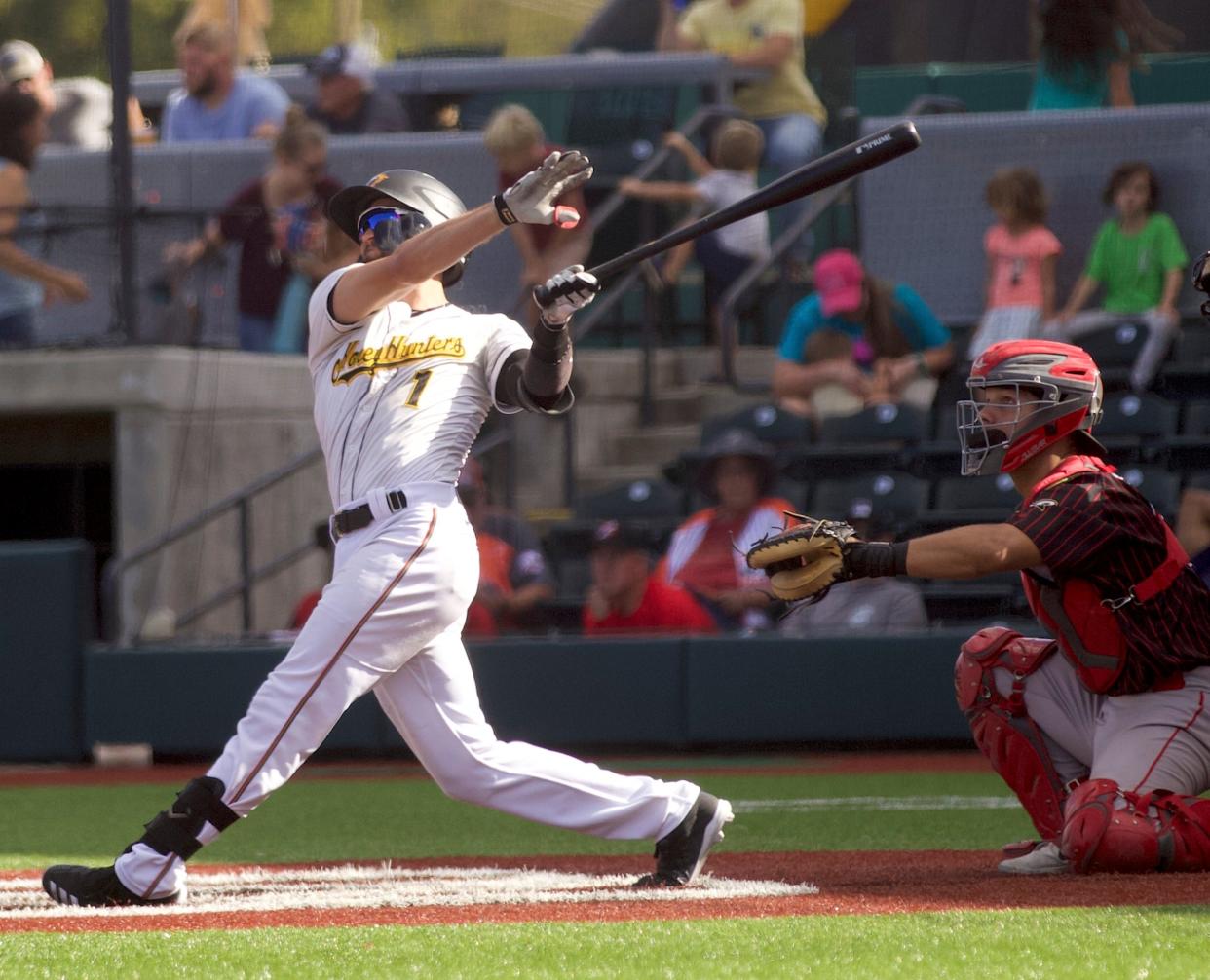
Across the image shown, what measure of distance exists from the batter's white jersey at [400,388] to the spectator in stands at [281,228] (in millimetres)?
6647

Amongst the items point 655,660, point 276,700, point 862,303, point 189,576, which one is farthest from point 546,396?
point 189,576

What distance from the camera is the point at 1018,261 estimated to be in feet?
35.9

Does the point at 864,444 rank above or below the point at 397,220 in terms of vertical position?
below

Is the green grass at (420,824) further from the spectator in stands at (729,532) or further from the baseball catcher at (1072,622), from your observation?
the spectator in stands at (729,532)

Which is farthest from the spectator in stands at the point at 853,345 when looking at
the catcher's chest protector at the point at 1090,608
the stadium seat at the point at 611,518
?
the catcher's chest protector at the point at 1090,608

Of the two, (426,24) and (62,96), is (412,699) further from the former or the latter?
(426,24)

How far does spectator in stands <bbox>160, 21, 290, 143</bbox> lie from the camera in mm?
12617

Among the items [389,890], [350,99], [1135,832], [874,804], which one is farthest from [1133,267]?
[389,890]

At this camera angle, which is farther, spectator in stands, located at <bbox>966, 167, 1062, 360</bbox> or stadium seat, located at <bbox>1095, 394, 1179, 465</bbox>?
spectator in stands, located at <bbox>966, 167, 1062, 360</bbox>

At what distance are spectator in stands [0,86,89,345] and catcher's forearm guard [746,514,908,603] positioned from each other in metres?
7.90

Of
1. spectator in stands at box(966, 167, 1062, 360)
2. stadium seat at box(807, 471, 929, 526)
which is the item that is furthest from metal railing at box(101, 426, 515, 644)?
spectator in stands at box(966, 167, 1062, 360)

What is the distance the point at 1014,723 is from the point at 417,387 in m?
1.78

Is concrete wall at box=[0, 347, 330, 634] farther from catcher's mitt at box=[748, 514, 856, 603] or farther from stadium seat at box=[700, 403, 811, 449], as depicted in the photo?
catcher's mitt at box=[748, 514, 856, 603]

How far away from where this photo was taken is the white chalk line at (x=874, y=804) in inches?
278
